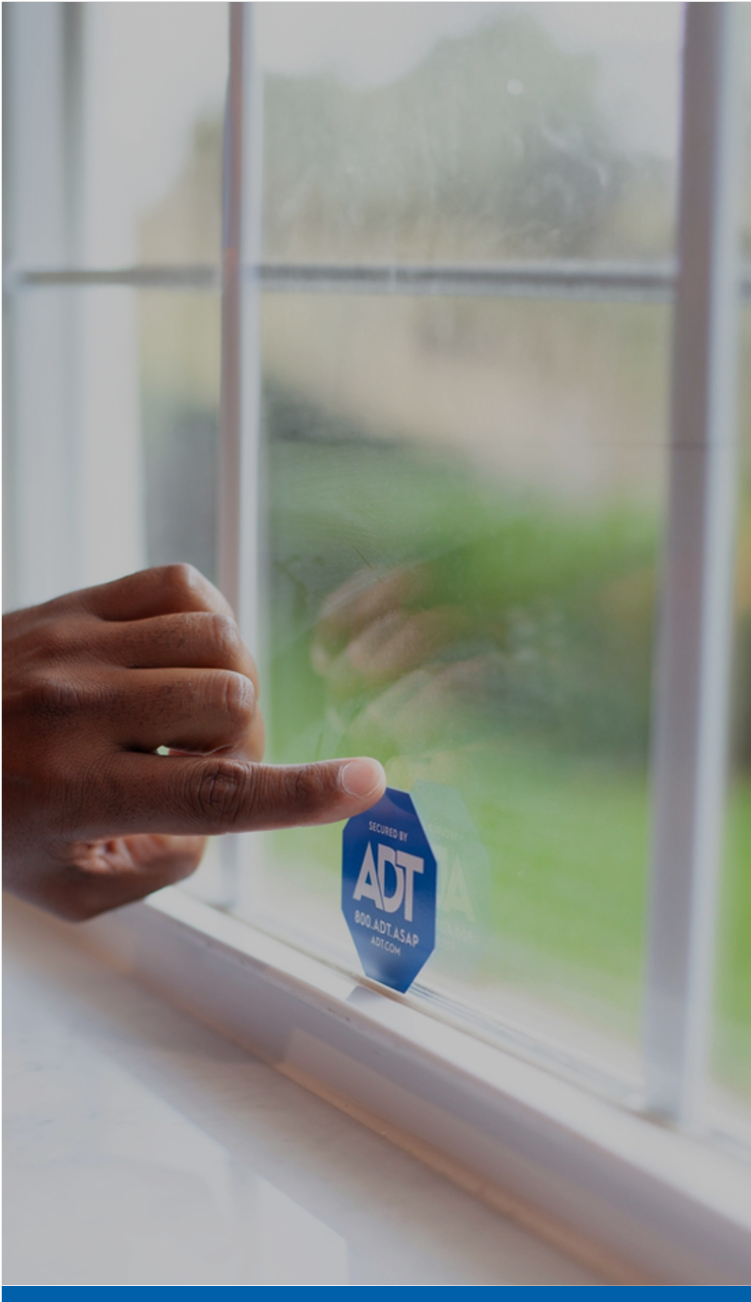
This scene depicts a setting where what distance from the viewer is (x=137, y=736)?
30.1 inches

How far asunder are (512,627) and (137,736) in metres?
0.26

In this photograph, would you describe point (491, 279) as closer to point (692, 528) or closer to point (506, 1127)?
point (692, 528)

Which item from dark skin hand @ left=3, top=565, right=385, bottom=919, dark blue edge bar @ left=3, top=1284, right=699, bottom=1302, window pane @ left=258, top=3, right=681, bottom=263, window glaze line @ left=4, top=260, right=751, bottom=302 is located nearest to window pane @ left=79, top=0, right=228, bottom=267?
window pane @ left=258, top=3, right=681, bottom=263

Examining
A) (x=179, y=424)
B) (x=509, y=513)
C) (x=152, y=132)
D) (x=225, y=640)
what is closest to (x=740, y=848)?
(x=509, y=513)

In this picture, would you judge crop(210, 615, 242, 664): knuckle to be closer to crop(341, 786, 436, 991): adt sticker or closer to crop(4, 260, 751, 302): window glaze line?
crop(341, 786, 436, 991): adt sticker

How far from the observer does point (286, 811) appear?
68 centimetres

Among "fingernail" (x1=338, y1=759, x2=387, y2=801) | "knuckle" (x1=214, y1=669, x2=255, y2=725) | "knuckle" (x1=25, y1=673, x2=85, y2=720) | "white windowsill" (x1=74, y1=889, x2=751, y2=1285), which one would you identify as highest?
"knuckle" (x1=214, y1=669, x2=255, y2=725)

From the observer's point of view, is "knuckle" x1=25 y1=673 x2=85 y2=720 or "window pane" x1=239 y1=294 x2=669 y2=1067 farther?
"knuckle" x1=25 y1=673 x2=85 y2=720

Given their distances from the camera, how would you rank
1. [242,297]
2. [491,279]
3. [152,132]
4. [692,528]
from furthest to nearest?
[152,132]
[242,297]
[491,279]
[692,528]

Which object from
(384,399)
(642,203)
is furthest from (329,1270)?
(642,203)

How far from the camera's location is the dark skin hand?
689 mm

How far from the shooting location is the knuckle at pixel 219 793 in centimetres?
69

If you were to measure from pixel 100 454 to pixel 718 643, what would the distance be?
814 millimetres

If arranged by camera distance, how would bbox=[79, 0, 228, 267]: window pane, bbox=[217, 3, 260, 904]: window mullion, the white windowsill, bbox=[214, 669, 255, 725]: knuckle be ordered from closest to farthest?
the white windowsill
bbox=[214, 669, 255, 725]: knuckle
bbox=[217, 3, 260, 904]: window mullion
bbox=[79, 0, 228, 267]: window pane
